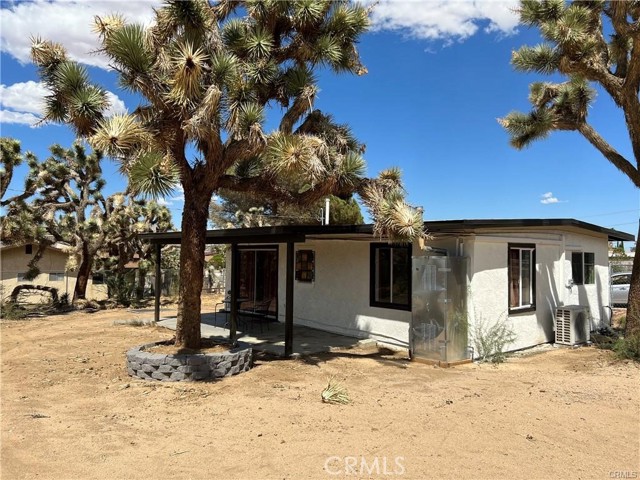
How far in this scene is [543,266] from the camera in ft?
38.1

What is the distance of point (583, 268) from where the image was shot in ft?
44.4

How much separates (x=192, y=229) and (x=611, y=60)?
1048 cm

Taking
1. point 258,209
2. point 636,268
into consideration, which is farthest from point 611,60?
point 258,209

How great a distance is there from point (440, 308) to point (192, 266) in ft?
15.3

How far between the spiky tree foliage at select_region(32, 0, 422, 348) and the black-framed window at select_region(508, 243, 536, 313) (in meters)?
3.59

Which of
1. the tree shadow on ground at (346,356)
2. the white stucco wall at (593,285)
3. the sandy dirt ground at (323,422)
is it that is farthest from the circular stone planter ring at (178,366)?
the white stucco wall at (593,285)

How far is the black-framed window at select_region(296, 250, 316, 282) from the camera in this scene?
43.7 feet

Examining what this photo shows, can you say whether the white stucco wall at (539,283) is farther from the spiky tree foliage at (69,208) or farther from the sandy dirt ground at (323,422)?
the spiky tree foliage at (69,208)

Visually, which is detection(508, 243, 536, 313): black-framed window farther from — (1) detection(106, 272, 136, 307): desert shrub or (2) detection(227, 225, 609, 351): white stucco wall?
(1) detection(106, 272, 136, 307): desert shrub

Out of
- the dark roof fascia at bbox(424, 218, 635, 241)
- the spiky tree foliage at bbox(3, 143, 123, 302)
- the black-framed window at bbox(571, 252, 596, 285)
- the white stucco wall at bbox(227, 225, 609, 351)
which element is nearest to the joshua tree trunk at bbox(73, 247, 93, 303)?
the spiky tree foliage at bbox(3, 143, 123, 302)

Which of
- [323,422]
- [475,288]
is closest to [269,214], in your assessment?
[475,288]

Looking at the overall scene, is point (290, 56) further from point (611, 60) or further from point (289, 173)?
point (611, 60)

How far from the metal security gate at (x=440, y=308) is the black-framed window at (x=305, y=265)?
4.37 meters

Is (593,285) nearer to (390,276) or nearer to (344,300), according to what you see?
(390,276)
